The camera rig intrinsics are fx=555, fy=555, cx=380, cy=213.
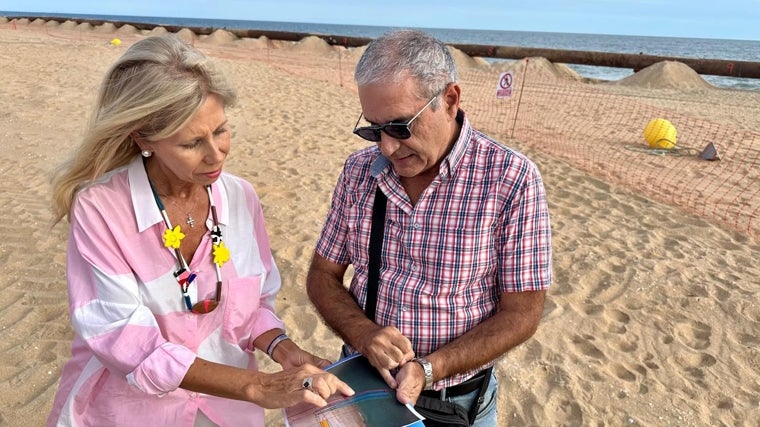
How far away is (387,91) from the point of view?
1704 millimetres

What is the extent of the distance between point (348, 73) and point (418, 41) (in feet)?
57.1

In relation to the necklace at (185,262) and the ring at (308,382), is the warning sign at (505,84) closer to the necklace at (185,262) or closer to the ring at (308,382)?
the necklace at (185,262)

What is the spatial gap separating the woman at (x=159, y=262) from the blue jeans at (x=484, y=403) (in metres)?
0.52

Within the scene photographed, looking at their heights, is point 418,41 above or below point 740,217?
above

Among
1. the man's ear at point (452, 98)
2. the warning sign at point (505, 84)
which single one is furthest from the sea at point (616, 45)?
the man's ear at point (452, 98)

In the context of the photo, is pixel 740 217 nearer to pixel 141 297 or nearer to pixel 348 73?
pixel 141 297

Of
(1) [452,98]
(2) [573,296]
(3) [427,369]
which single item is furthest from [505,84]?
(3) [427,369]

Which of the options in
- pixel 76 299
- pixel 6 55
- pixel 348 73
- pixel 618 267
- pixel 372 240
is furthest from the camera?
pixel 348 73

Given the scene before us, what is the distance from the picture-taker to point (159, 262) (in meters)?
1.61

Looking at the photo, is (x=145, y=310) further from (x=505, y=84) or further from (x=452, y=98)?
(x=505, y=84)

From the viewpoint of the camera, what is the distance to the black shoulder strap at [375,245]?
1.89m

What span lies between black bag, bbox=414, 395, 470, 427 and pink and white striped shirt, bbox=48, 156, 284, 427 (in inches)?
22.6

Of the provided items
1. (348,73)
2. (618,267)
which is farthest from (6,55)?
(618,267)

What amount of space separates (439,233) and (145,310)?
2.97 ft
